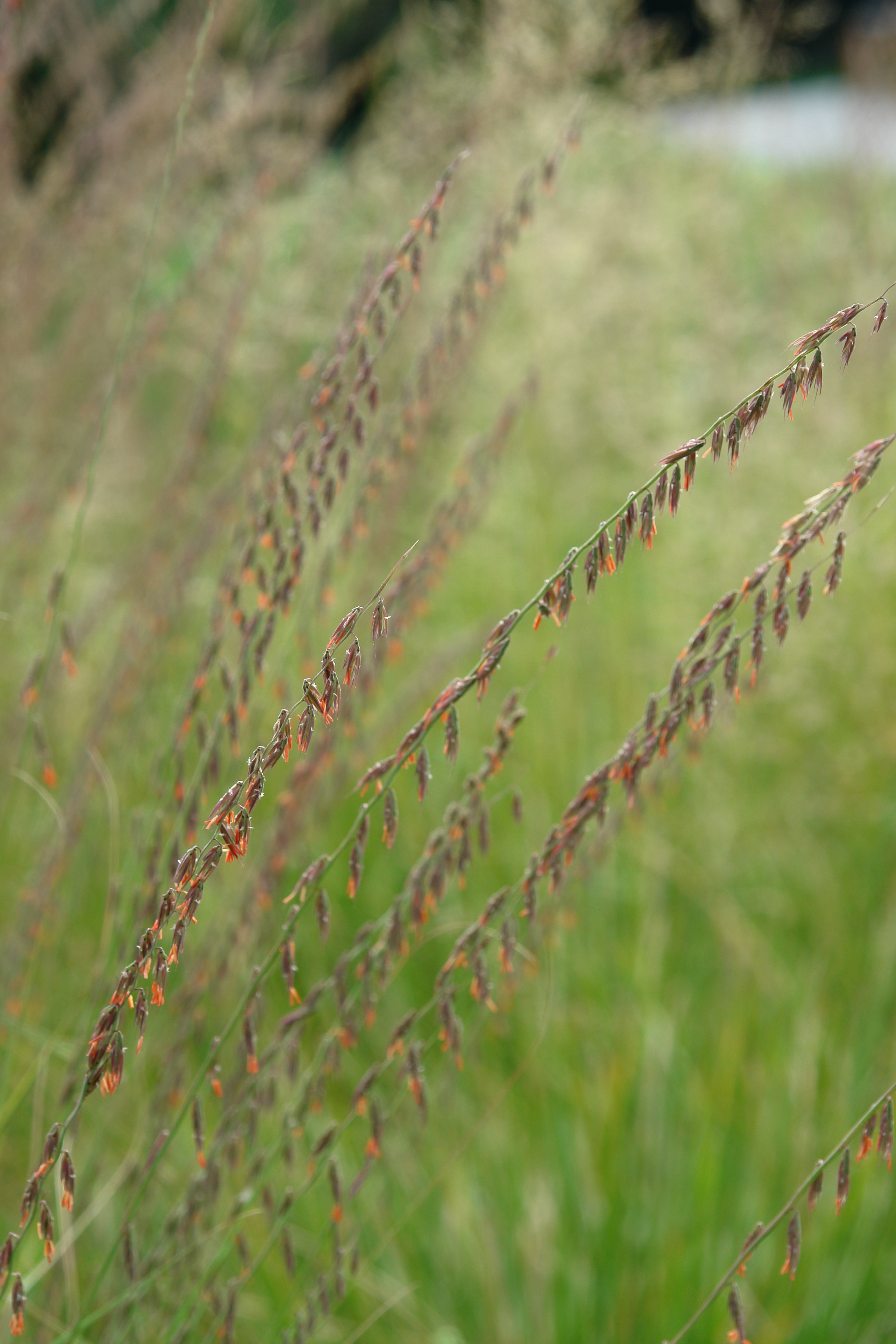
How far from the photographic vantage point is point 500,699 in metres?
3.27

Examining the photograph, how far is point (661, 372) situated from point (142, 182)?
9.13 ft

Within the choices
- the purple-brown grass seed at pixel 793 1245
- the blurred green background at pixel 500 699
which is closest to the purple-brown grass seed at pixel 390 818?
the blurred green background at pixel 500 699

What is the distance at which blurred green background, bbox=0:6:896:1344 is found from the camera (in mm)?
1698

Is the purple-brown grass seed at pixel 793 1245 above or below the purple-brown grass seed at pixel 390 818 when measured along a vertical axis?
Answer: below

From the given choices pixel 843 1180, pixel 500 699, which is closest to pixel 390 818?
pixel 843 1180

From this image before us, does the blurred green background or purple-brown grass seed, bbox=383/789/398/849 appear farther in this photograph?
the blurred green background

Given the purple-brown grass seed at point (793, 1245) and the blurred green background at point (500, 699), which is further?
the blurred green background at point (500, 699)

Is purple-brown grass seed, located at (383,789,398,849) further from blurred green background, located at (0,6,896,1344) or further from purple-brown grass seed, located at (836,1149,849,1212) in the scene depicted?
purple-brown grass seed, located at (836,1149,849,1212)

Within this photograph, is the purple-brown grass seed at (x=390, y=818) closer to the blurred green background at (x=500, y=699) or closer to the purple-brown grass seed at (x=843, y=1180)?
the blurred green background at (x=500, y=699)

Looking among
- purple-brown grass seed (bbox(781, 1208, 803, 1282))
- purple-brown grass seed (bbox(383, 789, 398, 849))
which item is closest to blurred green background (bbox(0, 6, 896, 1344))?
purple-brown grass seed (bbox(383, 789, 398, 849))

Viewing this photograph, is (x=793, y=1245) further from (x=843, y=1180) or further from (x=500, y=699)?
(x=500, y=699)

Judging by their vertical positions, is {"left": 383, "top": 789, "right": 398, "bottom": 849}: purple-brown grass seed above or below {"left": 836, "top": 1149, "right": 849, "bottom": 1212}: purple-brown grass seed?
above

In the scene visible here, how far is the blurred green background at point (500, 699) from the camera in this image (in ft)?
5.57

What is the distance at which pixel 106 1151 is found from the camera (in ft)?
6.57
